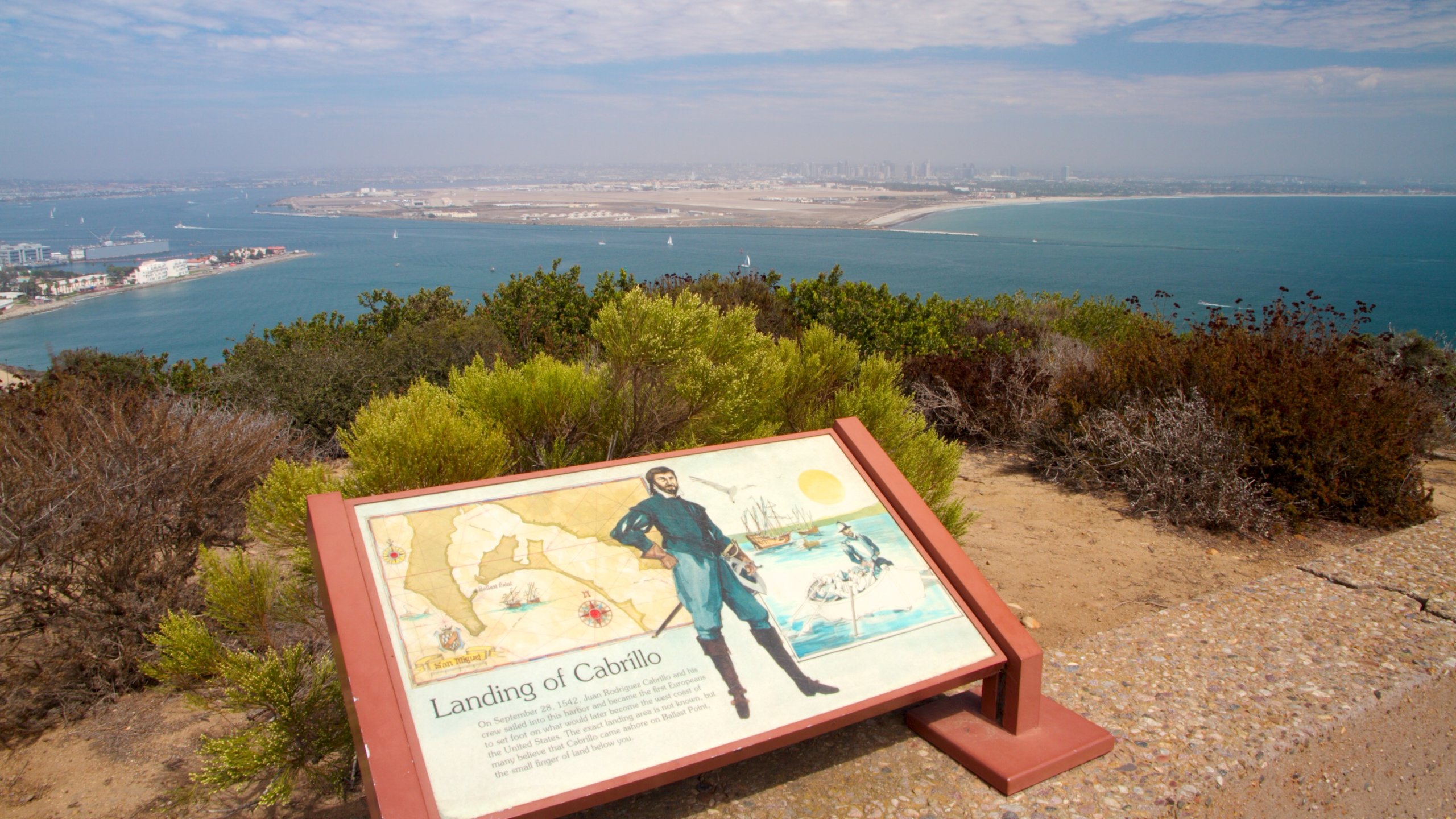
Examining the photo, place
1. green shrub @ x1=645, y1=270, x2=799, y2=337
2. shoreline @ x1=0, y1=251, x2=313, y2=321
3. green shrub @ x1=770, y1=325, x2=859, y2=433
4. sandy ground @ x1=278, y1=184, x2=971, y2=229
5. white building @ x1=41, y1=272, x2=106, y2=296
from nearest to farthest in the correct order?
green shrub @ x1=770, y1=325, x2=859, y2=433, green shrub @ x1=645, y1=270, x2=799, y2=337, shoreline @ x1=0, y1=251, x2=313, y2=321, white building @ x1=41, y1=272, x2=106, y2=296, sandy ground @ x1=278, y1=184, x2=971, y2=229

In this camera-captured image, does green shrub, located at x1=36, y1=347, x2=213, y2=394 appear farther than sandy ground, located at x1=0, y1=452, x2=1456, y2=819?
Yes

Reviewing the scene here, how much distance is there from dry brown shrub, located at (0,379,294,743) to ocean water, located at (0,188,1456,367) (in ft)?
53.6

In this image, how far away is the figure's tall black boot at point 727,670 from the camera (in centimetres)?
226

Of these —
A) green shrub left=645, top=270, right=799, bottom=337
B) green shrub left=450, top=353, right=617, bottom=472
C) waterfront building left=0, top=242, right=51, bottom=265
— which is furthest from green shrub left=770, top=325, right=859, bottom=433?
waterfront building left=0, top=242, right=51, bottom=265

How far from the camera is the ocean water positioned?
117 feet

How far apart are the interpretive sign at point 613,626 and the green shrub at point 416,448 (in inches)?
36.3

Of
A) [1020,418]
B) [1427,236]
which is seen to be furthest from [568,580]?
[1427,236]

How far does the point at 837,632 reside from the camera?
2557 mm

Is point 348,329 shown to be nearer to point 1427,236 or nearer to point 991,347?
point 991,347

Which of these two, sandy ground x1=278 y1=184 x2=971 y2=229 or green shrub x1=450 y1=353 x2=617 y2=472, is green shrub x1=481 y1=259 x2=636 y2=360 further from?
sandy ground x1=278 y1=184 x2=971 y2=229

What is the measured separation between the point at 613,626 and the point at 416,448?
59.8 inches

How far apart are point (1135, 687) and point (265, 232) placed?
89.2m

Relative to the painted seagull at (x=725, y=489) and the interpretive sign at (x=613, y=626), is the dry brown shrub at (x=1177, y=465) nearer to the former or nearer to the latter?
the interpretive sign at (x=613, y=626)

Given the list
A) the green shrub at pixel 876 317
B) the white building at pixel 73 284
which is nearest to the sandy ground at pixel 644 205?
the white building at pixel 73 284
